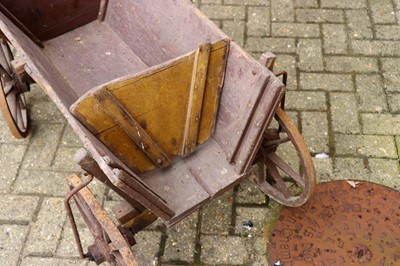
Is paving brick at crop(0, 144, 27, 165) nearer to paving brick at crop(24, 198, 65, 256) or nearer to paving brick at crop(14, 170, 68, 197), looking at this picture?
paving brick at crop(14, 170, 68, 197)

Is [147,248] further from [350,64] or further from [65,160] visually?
[350,64]

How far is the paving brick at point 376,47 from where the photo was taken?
4.87 metres

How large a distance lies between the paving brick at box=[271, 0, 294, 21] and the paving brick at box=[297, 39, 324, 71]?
15.3 inches

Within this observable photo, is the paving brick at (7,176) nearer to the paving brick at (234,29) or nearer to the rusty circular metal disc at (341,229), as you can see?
the rusty circular metal disc at (341,229)

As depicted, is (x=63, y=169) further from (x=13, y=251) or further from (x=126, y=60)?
(x=126, y=60)

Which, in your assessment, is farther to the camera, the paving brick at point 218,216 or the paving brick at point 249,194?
the paving brick at point 249,194

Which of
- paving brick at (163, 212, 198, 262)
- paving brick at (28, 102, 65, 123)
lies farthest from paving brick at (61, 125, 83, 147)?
paving brick at (163, 212, 198, 262)

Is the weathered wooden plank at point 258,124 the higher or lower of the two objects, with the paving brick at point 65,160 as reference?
higher

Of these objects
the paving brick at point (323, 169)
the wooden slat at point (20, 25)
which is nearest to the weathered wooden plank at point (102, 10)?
the wooden slat at point (20, 25)

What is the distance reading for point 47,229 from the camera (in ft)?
12.5

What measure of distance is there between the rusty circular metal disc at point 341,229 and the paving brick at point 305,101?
0.83m

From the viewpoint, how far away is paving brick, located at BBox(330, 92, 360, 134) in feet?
14.1

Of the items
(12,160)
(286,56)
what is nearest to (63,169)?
(12,160)

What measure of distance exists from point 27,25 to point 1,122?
955 mm
